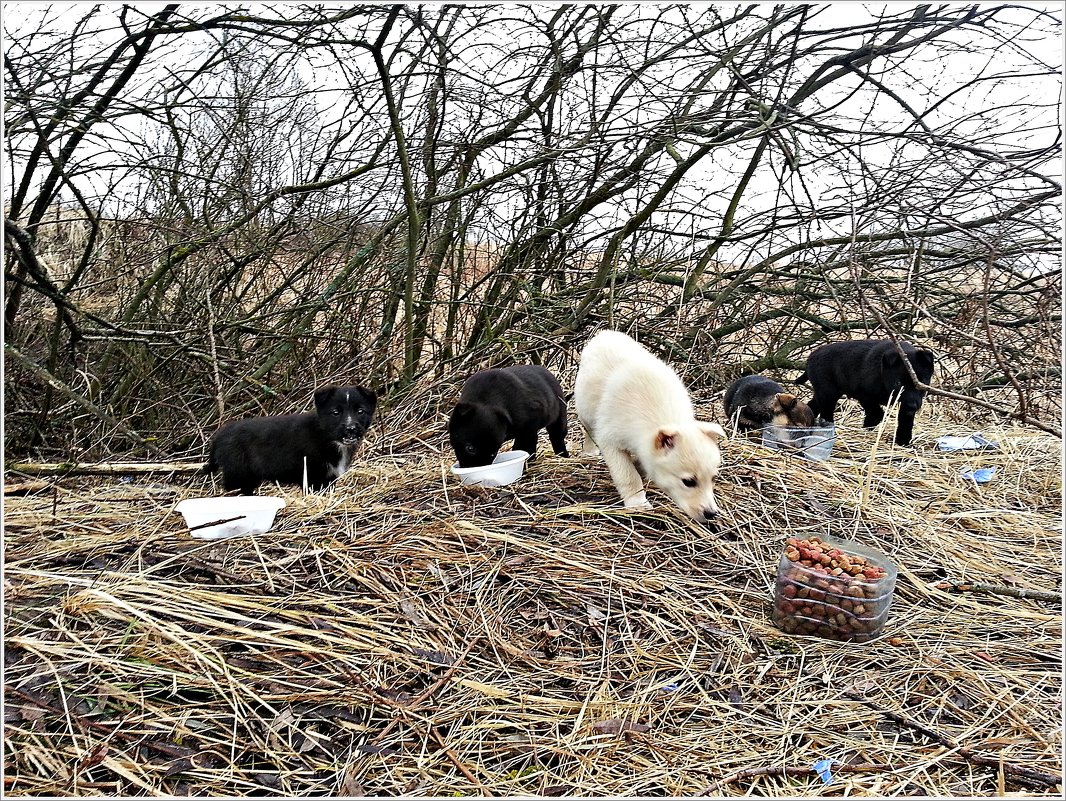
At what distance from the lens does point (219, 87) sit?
21.4 feet

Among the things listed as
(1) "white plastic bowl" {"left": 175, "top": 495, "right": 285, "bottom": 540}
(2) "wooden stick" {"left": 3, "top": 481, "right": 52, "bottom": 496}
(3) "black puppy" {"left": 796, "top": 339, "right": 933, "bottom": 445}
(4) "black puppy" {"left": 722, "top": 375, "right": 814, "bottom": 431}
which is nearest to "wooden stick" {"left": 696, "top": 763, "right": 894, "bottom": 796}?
(1) "white plastic bowl" {"left": 175, "top": 495, "right": 285, "bottom": 540}

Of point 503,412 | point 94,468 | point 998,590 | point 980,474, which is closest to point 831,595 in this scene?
point 998,590

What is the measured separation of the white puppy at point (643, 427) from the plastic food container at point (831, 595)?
80cm

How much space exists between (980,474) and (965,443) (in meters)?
0.82

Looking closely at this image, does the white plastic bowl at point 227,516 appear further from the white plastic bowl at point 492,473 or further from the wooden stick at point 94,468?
the wooden stick at point 94,468

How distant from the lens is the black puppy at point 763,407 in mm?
6090

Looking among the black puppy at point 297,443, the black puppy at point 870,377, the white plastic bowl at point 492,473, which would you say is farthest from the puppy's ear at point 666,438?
the black puppy at point 870,377

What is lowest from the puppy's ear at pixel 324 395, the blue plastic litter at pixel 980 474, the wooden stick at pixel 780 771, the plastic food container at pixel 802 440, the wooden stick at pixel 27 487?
the wooden stick at pixel 780 771

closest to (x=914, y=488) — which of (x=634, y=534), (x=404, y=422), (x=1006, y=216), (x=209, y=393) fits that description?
(x=634, y=534)

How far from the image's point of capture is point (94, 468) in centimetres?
545

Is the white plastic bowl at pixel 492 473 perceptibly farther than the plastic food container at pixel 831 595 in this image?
Yes

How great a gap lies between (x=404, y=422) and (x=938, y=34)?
611 cm

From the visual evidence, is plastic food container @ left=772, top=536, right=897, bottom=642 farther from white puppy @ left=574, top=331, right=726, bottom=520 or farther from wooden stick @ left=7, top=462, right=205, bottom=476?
wooden stick @ left=7, top=462, right=205, bottom=476

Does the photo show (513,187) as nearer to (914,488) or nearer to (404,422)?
(404,422)
